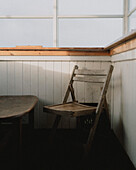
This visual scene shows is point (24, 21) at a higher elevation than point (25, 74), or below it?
higher

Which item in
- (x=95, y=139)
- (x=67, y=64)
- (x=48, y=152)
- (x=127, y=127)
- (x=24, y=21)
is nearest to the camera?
(x=127, y=127)

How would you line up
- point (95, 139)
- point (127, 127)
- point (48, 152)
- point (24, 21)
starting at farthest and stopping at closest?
1. point (24, 21)
2. point (95, 139)
3. point (48, 152)
4. point (127, 127)

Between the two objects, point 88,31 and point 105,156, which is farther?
point 88,31

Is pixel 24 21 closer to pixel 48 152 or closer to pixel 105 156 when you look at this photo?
pixel 48 152

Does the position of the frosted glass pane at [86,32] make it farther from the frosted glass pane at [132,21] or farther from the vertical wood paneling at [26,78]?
A: the vertical wood paneling at [26,78]

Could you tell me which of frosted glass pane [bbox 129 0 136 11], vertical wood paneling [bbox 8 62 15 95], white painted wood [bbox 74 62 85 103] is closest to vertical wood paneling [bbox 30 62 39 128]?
vertical wood paneling [bbox 8 62 15 95]

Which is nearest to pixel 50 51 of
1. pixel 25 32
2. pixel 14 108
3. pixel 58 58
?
pixel 58 58

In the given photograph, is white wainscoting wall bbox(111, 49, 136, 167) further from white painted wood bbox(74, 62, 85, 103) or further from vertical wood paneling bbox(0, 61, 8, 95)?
vertical wood paneling bbox(0, 61, 8, 95)

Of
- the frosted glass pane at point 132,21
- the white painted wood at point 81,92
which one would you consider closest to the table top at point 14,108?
the white painted wood at point 81,92

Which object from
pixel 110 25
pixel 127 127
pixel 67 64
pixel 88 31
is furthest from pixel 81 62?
pixel 127 127

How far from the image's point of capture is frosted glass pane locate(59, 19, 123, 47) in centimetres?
323

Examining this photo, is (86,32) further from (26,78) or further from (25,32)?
(26,78)

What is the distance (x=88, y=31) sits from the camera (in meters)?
3.24

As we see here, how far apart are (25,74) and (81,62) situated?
74 centimetres
